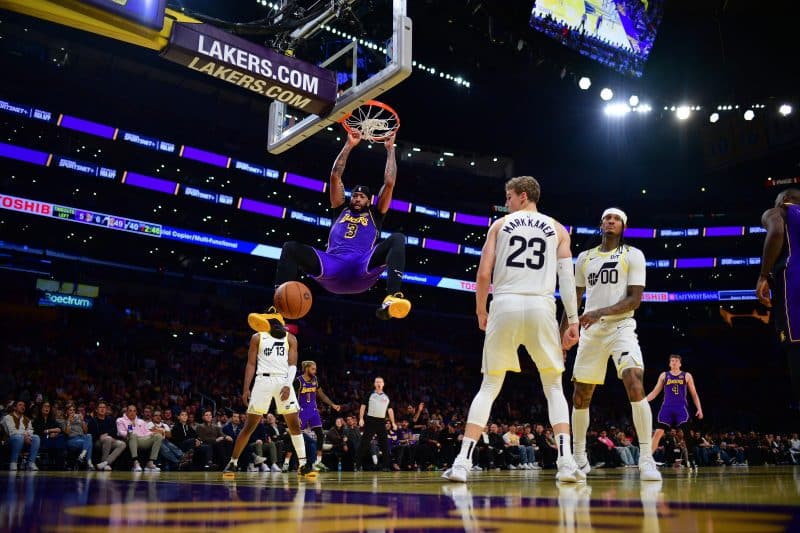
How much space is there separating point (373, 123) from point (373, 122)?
0.02m

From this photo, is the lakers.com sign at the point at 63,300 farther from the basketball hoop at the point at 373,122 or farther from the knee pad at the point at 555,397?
the knee pad at the point at 555,397

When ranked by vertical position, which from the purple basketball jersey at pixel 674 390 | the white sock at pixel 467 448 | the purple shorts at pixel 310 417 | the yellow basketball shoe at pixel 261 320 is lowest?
the white sock at pixel 467 448

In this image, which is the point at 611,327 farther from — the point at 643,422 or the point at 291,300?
the point at 291,300

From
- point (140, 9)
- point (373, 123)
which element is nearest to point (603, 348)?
point (373, 123)

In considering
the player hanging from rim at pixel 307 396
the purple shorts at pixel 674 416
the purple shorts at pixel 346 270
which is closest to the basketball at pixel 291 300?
the purple shorts at pixel 346 270

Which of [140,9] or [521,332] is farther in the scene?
[140,9]

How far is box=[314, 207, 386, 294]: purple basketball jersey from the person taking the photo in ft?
21.8

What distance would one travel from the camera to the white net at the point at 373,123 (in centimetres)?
822

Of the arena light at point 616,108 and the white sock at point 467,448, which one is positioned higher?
the arena light at point 616,108

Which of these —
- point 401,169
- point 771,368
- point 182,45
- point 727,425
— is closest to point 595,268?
point 182,45

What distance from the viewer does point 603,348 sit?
6383 mm

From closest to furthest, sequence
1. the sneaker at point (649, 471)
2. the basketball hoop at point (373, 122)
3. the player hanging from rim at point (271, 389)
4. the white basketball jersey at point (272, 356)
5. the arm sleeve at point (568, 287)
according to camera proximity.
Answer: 1. the arm sleeve at point (568, 287)
2. the sneaker at point (649, 471)
3. the basketball hoop at point (373, 122)
4. the player hanging from rim at point (271, 389)
5. the white basketball jersey at point (272, 356)

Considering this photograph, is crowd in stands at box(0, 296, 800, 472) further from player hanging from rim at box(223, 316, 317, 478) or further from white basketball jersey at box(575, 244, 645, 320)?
white basketball jersey at box(575, 244, 645, 320)

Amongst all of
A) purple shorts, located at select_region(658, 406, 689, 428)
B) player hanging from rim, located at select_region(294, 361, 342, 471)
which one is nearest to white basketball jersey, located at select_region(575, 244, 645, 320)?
purple shorts, located at select_region(658, 406, 689, 428)
